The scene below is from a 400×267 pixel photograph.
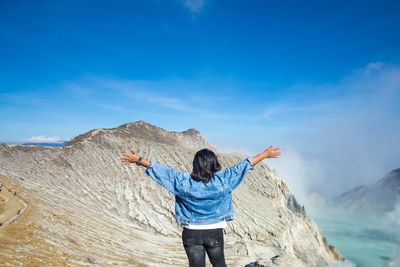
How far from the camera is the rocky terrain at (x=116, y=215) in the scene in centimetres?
1004

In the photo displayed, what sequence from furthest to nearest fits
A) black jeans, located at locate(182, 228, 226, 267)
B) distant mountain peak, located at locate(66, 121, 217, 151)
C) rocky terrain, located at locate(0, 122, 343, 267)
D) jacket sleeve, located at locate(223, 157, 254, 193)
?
distant mountain peak, located at locate(66, 121, 217, 151) < rocky terrain, located at locate(0, 122, 343, 267) < jacket sleeve, located at locate(223, 157, 254, 193) < black jeans, located at locate(182, 228, 226, 267)

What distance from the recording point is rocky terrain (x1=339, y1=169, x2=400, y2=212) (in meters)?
121

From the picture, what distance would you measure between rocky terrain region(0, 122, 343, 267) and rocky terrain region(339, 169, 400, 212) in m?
124

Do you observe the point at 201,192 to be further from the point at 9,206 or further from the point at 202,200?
the point at 9,206

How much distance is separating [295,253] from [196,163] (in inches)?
921

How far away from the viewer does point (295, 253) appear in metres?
22.1

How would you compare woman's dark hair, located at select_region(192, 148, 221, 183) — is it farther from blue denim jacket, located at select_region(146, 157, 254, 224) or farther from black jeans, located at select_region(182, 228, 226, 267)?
black jeans, located at select_region(182, 228, 226, 267)

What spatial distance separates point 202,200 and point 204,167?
1.60 ft

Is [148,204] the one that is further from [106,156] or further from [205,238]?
[205,238]

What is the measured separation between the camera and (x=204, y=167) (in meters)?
3.49

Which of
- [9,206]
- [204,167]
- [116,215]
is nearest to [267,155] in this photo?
[204,167]

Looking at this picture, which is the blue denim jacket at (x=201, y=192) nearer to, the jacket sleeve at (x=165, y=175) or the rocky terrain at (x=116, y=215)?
the jacket sleeve at (x=165, y=175)

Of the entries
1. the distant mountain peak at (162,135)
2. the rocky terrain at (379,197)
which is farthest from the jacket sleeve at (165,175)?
the rocky terrain at (379,197)

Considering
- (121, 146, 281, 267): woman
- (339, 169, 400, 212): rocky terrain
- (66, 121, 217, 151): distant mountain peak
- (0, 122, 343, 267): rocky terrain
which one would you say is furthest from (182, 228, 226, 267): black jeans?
(339, 169, 400, 212): rocky terrain
